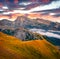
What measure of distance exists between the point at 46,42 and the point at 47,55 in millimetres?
997

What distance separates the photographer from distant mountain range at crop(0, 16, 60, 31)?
59.3 ft

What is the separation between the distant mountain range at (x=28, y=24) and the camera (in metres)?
18.1

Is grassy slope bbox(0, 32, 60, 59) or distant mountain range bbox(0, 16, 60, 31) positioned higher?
distant mountain range bbox(0, 16, 60, 31)

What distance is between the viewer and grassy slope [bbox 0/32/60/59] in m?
17.8

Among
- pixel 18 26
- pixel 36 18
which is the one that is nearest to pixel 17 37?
pixel 18 26

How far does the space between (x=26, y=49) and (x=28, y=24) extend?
2.06 metres

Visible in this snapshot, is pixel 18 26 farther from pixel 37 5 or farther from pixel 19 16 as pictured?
pixel 37 5

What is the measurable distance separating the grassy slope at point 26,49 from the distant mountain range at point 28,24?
881 mm

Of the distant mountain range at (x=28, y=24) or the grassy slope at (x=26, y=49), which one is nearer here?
the grassy slope at (x=26, y=49)

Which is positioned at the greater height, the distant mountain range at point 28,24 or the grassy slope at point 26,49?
the distant mountain range at point 28,24

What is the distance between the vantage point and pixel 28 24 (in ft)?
60.7

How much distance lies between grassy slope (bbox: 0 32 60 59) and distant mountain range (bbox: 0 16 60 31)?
881 millimetres

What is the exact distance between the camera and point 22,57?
17594mm

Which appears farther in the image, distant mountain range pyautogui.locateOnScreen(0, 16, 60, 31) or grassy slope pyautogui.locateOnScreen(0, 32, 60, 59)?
distant mountain range pyautogui.locateOnScreen(0, 16, 60, 31)
